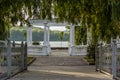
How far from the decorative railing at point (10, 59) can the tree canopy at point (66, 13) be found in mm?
1009

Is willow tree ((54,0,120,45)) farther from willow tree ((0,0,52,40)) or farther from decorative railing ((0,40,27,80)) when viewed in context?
decorative railing ((0,40,27,80))

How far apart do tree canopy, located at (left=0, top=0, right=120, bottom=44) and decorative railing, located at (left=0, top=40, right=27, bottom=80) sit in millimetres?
1009

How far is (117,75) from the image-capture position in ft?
57.8

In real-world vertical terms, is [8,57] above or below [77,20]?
below

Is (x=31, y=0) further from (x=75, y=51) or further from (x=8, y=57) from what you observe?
(x=75, y=51)

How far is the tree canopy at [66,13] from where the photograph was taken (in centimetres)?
1705

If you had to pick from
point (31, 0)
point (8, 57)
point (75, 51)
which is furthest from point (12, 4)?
point (75, 51)

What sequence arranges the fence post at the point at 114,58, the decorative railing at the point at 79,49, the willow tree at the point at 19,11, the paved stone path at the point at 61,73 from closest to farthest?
1. the willow tree at the point at 19,11
2. the fence post at the point at 114,58
3. the paved stone path at the point at 61,73
4. the decorative railing at the point at 79,49

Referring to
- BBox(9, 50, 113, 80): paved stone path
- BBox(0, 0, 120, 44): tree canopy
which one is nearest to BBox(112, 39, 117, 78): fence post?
BBox(9, 50, 113, 80): paved stone path

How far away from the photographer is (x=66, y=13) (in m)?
20.6

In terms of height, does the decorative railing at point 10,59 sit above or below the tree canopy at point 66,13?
below

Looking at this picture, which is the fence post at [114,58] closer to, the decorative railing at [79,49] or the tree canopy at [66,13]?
the tree canopy at [66,13]

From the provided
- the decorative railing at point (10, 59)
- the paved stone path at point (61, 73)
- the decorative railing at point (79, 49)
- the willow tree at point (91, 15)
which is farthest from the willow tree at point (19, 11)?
the decorative railing at point (79, 49)

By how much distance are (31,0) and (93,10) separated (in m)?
5.24
